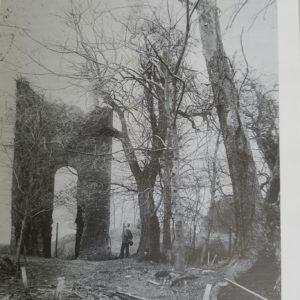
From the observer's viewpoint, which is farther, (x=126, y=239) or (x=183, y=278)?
(x=126, y=239)

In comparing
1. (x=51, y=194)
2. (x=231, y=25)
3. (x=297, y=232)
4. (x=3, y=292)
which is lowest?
(x=3, y=292)

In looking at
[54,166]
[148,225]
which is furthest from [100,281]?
[54,166]

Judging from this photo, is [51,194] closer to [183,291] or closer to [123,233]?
[123,233]

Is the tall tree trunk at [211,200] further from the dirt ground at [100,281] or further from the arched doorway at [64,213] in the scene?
the arched doorway at [64,213]

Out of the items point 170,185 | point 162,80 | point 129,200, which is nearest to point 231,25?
point 162,80

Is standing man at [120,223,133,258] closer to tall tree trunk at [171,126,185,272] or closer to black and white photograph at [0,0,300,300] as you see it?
black and white photograph at [0,0,300,300]

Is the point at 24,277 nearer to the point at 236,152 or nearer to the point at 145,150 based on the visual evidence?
the point at 145,150

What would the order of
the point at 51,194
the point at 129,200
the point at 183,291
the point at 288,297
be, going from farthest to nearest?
1. the point at 51,194
2. the point at 129,200
3. the point at 183,291
4. the point at 288,297

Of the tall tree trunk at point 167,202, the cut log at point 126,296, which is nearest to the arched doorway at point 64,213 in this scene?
the cut log at point 126,296
